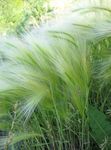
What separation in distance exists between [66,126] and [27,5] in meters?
1.85

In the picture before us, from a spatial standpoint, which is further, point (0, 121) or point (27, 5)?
point (27, 5)

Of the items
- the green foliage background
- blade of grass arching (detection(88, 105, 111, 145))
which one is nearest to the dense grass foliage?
blade of grass arching (detection(88, 105, 111, 145))

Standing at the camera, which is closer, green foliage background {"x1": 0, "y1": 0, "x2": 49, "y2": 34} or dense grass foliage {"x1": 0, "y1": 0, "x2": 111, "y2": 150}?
dense grass foliage {"x1": 0, "y1": 0, "x2": 111, "y2": 150}

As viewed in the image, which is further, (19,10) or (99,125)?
(19,10)

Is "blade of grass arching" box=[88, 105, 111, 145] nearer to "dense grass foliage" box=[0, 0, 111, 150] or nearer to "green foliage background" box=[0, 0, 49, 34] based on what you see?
"dense grass foliage" box=[0, 0, 111, 150]

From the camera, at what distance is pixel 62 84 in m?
1.24

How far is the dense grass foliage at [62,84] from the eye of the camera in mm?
1196

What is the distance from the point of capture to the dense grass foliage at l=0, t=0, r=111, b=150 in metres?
1.20

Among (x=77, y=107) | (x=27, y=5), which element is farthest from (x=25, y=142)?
(x=27, y=5)

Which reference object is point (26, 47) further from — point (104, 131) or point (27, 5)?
point (27, 5)

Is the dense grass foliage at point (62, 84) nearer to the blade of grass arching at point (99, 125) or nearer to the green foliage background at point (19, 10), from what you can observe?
the blade of grass arching at point (99, 125)

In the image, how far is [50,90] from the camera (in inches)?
47.4

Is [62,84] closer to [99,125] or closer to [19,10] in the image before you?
[99,125]

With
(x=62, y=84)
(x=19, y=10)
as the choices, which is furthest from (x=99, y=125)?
(x=19, y=10)
